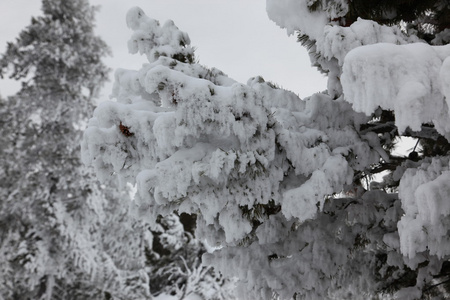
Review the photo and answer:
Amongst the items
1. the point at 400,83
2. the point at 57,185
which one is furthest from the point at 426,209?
the point at 57,185

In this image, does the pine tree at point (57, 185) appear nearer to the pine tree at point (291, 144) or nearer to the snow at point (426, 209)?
the pine tree at point (291, 144)

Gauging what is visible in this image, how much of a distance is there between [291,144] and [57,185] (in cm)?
790

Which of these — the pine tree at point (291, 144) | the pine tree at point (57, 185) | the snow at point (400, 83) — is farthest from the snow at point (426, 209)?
the pine tree at point (57, 185)

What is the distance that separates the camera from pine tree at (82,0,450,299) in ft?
5.66

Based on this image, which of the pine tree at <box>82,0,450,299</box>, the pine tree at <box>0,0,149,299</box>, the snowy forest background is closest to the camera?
the pine tree at <box>82,0,450,299</box>

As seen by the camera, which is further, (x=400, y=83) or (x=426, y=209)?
(x=426, y=209)

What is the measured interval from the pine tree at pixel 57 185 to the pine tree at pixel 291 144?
6762 mm

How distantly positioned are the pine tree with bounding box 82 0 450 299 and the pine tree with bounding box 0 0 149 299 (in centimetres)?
676

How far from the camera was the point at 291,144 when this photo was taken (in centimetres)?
244

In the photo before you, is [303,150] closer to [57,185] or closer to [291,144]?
[291,144]

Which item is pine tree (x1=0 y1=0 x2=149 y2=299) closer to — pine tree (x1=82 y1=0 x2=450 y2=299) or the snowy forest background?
the snowy forest background

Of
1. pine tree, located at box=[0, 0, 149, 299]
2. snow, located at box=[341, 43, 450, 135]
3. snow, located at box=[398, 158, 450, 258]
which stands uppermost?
pine tree, located at box=[0, 0, 149, 299]

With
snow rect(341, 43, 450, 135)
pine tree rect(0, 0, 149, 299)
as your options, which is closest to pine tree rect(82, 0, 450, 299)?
snow rect(341, 43, 450, 135)

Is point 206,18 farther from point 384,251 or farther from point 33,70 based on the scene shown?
point 384,251
